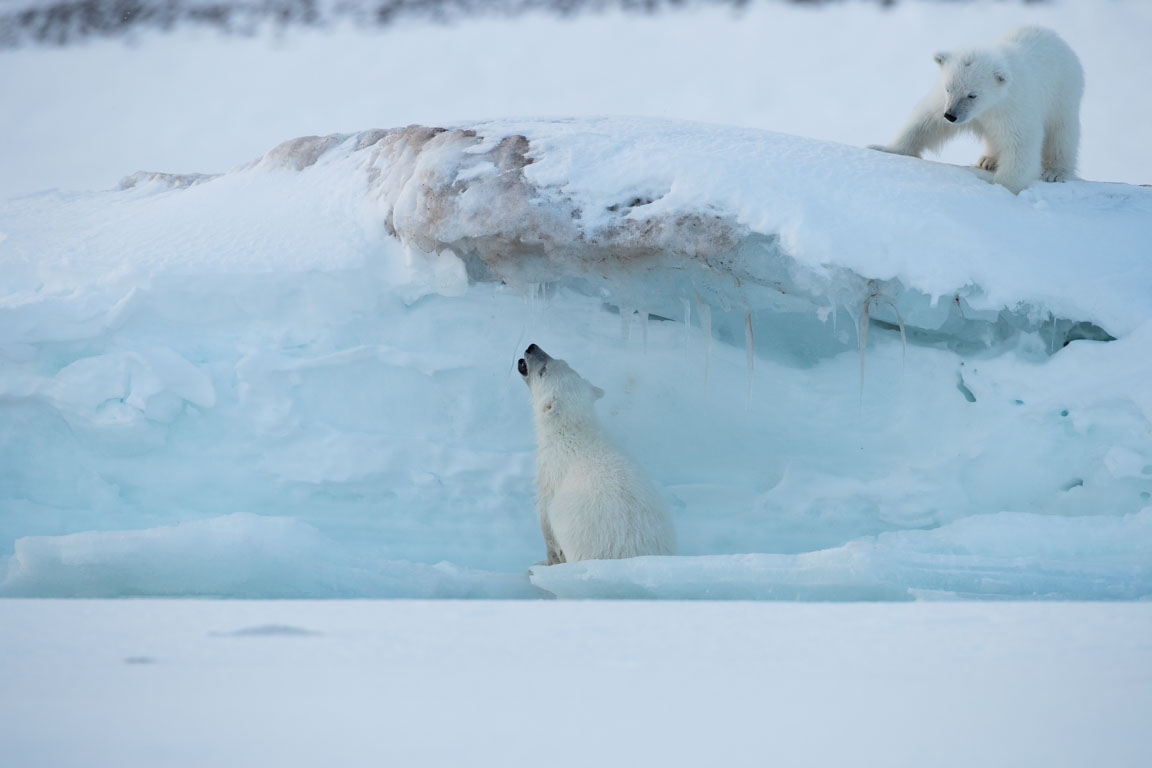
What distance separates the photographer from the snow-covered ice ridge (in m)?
3.80

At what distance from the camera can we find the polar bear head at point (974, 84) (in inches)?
163

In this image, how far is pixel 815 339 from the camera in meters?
4.70

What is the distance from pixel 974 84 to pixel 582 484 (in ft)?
8.09

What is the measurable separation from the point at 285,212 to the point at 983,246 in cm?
318

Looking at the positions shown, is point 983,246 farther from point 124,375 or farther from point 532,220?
point 124,375

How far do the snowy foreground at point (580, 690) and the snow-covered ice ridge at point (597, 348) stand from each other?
1.63m

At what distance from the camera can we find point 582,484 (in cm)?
366

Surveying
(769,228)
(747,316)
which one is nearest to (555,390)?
(747,316)

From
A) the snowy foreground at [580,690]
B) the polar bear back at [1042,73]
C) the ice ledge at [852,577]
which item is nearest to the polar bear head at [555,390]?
the ice ledge at [852,577]

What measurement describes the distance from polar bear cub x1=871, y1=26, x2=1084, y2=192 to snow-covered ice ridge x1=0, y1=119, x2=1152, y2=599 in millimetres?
208

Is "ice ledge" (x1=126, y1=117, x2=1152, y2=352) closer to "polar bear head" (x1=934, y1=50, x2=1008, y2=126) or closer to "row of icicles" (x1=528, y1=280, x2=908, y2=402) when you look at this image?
"row of icicles" (x1=528, y1=280, x2=908, y2=402)

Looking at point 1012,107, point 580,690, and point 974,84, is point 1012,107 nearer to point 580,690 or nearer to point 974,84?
point 974,84

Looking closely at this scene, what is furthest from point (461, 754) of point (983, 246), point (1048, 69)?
point (1048, 69)

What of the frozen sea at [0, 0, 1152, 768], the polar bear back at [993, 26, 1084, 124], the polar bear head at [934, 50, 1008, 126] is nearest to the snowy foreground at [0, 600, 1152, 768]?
the frozen sea at [0, 0, 1152, 768]
